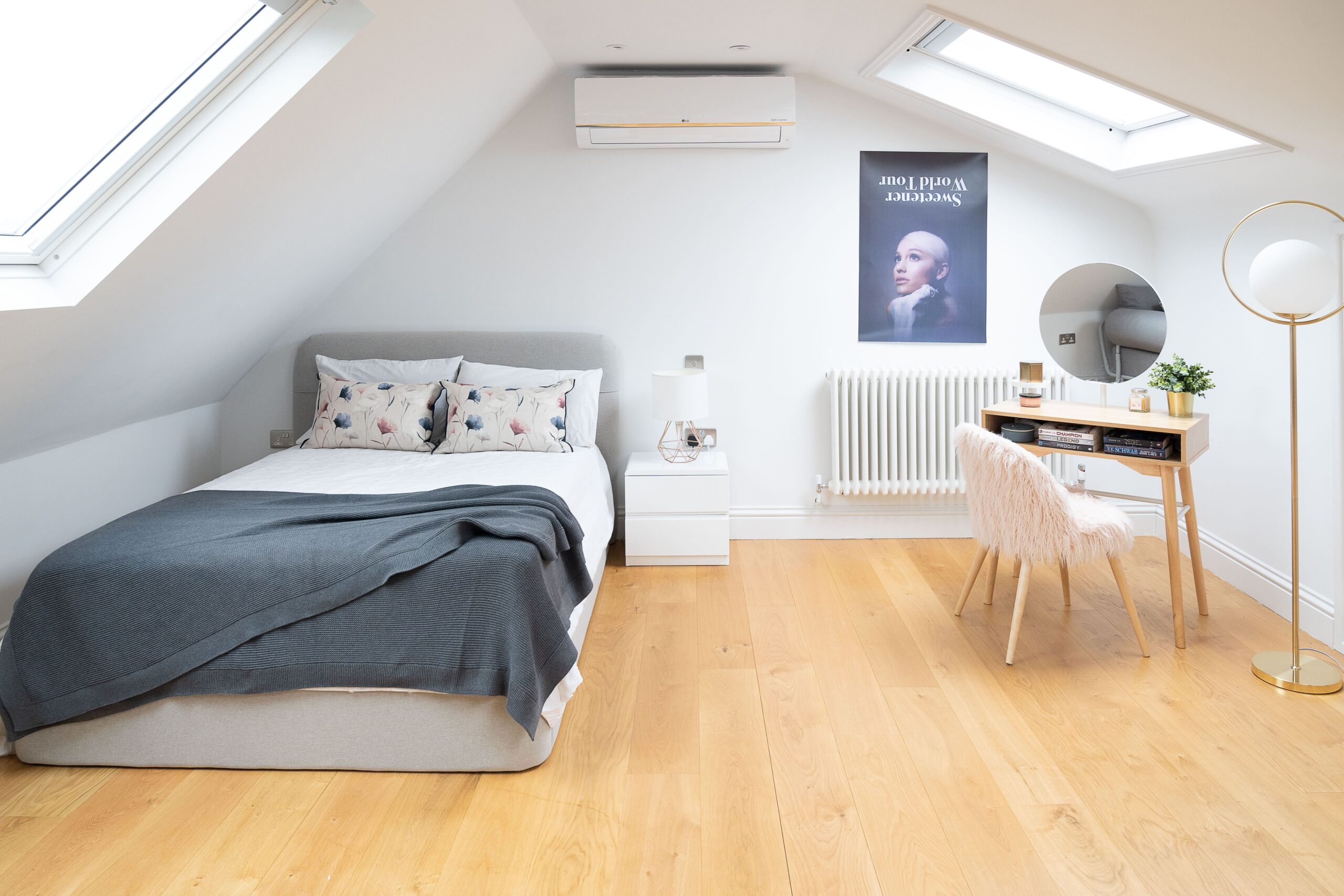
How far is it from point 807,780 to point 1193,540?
199 centimetres

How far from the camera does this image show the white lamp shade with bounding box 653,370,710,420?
4.01 meters

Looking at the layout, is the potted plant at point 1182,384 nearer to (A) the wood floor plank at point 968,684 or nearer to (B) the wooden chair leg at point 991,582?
(B) the wooden chair leg at point 991,582

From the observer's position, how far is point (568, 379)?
407cm

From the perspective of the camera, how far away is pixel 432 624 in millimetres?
2326

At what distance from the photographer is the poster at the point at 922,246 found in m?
4.30

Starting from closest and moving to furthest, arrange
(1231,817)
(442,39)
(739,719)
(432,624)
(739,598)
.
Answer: (1231,817) < (432,624) < (739,719) < (442,39) < (739,598)

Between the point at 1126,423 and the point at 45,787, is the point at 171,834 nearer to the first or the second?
the point at 45,787

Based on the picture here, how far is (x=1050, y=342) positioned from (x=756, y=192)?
61.5 inches

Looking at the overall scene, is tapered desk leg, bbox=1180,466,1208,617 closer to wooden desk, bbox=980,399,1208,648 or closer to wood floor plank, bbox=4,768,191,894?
wooden desk, bbox=980,399,1208,648

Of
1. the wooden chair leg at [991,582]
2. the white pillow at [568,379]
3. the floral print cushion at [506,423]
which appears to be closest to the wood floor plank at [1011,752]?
the wooden chair leg at [991,582]

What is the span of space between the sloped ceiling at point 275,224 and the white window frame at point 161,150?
0.37ft

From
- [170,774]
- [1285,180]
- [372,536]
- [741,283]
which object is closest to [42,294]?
[372,536]

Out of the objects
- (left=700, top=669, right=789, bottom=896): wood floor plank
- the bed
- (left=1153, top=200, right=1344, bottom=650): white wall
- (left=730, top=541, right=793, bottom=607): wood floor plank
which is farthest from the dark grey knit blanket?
(left=1153, top=200, right=1344, bottom=650): white wall

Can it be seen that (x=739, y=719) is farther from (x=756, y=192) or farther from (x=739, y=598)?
(x=756, y=192)
